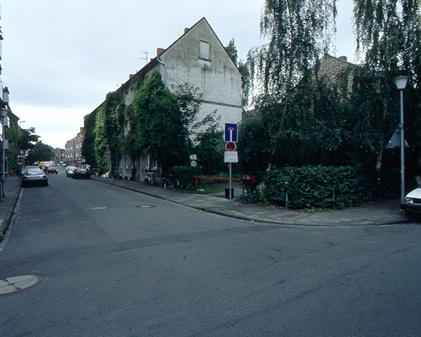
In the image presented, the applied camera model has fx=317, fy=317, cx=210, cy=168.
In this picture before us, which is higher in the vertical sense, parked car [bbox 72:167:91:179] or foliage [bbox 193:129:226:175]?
foliage [bbox 193:129:226:175]

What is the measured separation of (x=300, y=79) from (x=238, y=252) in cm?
938

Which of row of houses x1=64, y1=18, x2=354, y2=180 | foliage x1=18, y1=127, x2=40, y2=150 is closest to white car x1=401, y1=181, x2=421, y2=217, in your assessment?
row of houses x1=64, y1=18, x2=354, y2=180

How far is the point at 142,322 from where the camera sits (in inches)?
138

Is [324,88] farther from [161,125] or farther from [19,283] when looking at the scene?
[19,283]

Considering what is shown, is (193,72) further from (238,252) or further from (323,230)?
(238,252)

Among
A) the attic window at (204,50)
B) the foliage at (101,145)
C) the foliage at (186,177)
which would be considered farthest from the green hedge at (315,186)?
the foliage at (101,145)

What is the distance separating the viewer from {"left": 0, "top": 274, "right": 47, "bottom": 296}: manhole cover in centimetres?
463

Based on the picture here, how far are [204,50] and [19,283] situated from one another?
25737 mm

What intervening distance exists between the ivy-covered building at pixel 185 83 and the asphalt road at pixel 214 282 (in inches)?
561

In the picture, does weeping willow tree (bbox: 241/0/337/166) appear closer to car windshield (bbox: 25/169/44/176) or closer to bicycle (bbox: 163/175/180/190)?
bicycle (bbox: 163/175/180/190)

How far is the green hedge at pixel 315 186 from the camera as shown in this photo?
11953 millimetres

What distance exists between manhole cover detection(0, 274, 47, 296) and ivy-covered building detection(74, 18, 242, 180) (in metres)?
15.9

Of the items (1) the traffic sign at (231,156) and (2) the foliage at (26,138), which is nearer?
(1) the traffic sign at (231,156)

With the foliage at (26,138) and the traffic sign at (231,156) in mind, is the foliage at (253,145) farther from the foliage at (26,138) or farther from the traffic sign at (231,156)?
the foliage at (26,138)
